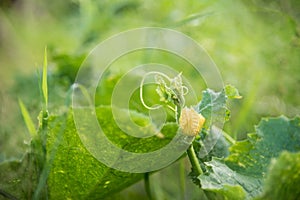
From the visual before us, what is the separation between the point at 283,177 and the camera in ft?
2.37

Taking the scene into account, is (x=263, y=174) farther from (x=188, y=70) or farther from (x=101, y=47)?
(x=101, y=47)

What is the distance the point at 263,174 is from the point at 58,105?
29.3 inches

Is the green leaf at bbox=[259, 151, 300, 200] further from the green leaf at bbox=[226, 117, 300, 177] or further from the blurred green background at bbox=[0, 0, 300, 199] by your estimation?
the blurred green background at bbox=[0, 0, 300, 199]

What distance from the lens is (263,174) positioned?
0.89 m

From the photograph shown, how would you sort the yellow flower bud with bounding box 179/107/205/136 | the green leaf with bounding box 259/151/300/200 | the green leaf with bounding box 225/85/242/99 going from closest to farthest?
the green leaf with bounding box 259/151/300/200 → the yellow flower bud with bounding box 179/107/205/136 → the green leaf with bounding box 225/85/242/99

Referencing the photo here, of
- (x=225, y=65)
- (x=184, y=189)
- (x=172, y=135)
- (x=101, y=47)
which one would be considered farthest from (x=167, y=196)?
(x=101, y=47)

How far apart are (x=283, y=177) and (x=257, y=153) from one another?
17cm

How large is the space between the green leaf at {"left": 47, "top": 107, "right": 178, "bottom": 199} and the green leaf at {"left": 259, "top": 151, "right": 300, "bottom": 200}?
245mm

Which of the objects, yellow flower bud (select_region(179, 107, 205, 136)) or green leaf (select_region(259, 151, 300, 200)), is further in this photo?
yellow flower bud (select_region(179, 107, 205, 136))

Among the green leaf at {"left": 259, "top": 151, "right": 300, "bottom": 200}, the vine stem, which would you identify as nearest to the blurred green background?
the vine stem

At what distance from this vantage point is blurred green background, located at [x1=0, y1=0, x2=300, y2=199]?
55.9 inches

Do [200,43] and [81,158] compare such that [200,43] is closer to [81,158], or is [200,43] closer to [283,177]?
[81,158]

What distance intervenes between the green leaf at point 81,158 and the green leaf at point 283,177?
245 millimetres

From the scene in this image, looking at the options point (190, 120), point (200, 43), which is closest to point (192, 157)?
point (190, 120)
